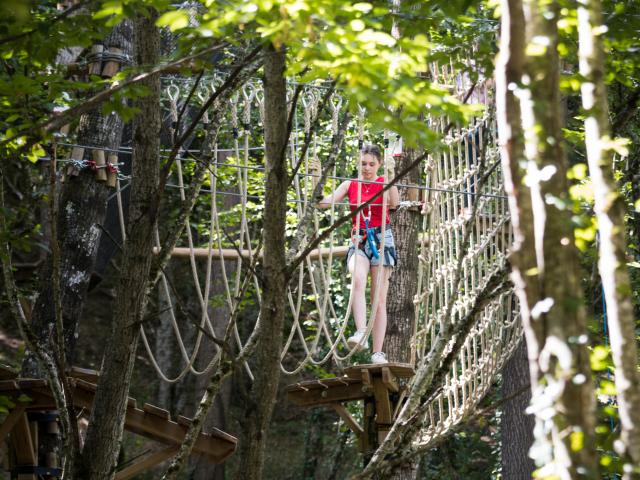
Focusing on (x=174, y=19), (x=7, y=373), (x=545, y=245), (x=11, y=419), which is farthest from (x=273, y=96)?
→ (x=11, y=419)

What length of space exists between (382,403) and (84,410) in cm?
112

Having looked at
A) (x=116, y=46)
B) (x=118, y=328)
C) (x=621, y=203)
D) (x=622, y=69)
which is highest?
(x=116, y=46)

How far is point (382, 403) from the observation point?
139 inches

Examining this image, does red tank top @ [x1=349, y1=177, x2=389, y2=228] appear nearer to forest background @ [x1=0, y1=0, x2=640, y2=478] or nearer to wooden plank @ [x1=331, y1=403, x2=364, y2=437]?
wooden plank @ [x1=331, y1=403, x2=364, y2=437]

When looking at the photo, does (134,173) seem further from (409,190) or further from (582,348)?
(409,190)

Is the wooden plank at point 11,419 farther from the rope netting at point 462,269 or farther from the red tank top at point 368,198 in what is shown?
the rope netting at point 462,269

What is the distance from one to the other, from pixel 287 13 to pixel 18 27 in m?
0.65

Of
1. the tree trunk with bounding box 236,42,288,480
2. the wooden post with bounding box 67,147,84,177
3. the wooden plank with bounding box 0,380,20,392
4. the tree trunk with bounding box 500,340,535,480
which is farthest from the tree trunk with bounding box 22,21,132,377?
the tree trunk with bounding box 500,340,535,480

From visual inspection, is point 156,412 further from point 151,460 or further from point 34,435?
point 34,435

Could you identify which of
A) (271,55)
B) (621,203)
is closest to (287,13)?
(271,55)

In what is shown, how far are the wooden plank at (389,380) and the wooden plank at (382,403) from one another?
1.2 inches

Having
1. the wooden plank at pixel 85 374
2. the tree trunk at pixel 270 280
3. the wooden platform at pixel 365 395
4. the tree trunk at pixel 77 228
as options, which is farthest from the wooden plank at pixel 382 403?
the tree trunk at pixel 270 280

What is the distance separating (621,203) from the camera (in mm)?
1265

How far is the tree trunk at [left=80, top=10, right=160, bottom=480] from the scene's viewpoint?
1.90m
